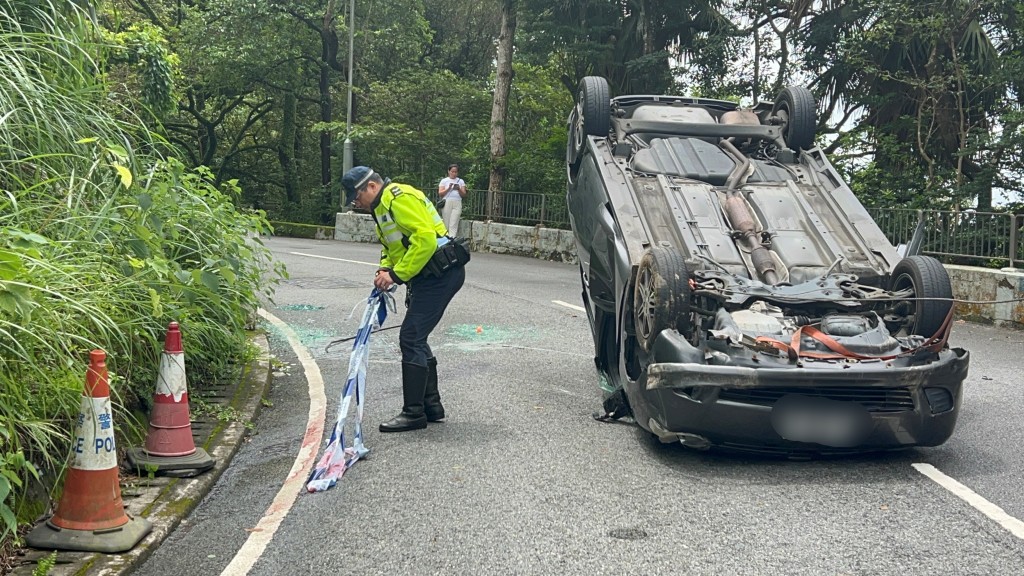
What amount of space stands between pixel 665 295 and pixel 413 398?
72.1 inches

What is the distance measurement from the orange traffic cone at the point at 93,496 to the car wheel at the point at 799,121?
18.9 ft

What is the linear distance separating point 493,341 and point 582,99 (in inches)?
108

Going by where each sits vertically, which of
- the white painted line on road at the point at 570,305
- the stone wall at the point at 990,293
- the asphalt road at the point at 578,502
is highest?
the stone wall at the point at 990,293

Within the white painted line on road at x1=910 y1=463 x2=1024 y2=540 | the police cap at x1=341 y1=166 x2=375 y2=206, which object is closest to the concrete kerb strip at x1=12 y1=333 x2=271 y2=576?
the police cap at x1=341 y1=166 x2=375 y2=206

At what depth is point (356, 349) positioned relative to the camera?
19.4 feet

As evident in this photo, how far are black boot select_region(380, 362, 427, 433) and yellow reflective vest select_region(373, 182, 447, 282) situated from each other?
1.95ft

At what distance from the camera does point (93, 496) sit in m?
4.34

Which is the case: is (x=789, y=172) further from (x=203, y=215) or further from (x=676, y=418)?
(x=203, y=215)

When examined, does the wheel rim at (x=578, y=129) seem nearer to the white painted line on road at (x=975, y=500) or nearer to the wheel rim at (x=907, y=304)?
the wheel rim at (x=907, y=304)

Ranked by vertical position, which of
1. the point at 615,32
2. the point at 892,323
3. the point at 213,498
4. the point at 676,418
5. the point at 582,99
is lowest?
the point at 213,498

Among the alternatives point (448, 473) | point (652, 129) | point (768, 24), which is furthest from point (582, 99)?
point (768, 24)

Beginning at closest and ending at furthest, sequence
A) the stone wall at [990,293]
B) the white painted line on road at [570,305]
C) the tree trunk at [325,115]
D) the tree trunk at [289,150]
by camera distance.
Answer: the stone wall at [990,293]
the white painted line on road at [570,305]
the tree trunk at [325,115]
the tree trunk at [289,150]

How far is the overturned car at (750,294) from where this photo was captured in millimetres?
5328

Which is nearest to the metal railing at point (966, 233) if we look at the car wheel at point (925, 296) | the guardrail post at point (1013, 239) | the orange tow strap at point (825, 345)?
the guardrail post at point (1013, 239)
